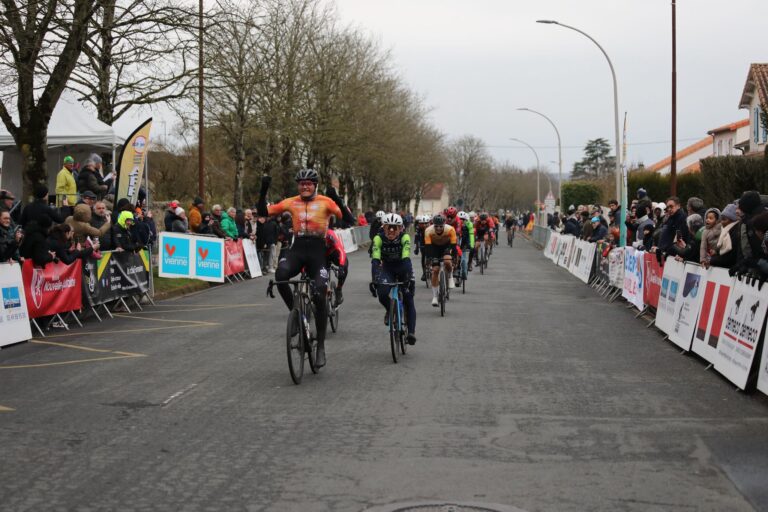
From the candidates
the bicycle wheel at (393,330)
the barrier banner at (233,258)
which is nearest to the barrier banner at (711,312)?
the bicycle wheel at (393,330)

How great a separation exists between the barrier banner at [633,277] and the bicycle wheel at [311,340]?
28.2 feet

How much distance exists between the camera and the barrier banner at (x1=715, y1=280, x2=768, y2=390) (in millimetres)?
9656

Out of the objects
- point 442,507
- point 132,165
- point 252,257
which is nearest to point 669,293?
point 442,507

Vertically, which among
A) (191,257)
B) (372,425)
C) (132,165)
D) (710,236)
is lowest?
(372,425)

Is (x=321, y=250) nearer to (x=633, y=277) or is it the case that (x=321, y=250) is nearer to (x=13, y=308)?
(x=13, y=308)

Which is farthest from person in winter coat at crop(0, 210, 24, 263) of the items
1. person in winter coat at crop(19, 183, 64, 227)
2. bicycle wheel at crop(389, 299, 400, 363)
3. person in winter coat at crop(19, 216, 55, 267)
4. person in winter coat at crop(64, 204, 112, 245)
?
bicycle wheel at crop(389, 299, 400, 363)

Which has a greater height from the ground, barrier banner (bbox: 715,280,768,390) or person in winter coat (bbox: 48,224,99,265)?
person in winter coat (bbox: 48,224,99,265)

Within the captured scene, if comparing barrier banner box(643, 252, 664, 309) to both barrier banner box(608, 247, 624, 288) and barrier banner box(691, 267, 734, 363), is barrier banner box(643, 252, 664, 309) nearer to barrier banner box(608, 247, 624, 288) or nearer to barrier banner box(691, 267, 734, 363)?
barrier banner box(608, 247, 624, 288)

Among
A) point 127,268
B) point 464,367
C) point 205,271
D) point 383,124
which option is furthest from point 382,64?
point 464,367

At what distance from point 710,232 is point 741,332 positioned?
12.5 feet

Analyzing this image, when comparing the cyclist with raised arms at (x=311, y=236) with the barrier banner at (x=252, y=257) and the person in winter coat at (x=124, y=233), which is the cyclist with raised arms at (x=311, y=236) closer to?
the person in winter coat at (x=124, y=233)

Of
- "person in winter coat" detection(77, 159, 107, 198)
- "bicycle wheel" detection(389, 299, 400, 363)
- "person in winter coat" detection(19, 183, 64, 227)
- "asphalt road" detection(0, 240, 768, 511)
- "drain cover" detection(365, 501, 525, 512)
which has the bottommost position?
"asphalt road" detection(0, 240, 768, 511)

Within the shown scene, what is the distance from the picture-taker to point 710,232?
13773mm

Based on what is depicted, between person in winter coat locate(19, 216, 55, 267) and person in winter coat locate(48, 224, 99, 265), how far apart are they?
41 centimetres
